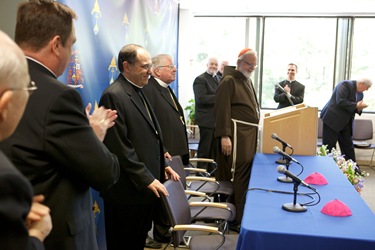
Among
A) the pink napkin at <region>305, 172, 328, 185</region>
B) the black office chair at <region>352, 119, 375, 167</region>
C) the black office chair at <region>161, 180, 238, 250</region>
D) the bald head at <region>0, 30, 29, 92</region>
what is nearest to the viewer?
the bald head at <region>0, 30, 29, 92</region>

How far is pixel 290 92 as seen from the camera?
629 cm

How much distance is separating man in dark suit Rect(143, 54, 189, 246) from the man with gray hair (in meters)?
0.45

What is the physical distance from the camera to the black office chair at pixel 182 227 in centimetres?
227

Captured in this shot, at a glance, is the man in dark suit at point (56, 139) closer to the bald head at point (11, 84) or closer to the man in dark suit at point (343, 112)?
the bald head at point (11, 84)

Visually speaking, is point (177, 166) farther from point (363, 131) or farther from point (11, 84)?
point (363, 131)

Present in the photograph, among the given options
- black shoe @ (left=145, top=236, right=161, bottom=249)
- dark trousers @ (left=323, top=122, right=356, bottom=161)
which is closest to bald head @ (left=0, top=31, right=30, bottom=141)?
black shoe @ (left=145, top=236, right=161, bottom=249)

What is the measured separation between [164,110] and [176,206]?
120 centimetres

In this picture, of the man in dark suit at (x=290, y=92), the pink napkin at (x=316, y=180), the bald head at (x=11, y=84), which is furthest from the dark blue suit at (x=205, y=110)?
the bald head at (x=11, y=84)

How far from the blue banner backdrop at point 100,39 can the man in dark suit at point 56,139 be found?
98 cm

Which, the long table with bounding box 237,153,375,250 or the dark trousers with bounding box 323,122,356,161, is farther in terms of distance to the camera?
the dark trousers with bounding box 323,122,356,161

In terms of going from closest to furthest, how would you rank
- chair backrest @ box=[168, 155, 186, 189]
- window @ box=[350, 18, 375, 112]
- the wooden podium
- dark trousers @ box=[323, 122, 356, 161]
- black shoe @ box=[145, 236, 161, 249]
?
1. chair backrest @ box=[168, 155, 186, 189]
2. black shoe @ box=[145, 236, 161, 249]
3. the wooden podium
4. dark trousers @ box=[323, 122, 356, 161]
5. window @ box=[350, 18, 375, 112]

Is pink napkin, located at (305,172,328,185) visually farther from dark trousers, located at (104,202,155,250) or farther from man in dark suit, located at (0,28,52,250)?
man in dark suit, located at (0,28,52,250)

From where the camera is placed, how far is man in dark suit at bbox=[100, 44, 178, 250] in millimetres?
2344

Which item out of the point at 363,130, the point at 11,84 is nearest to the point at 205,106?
the point at 363,130
